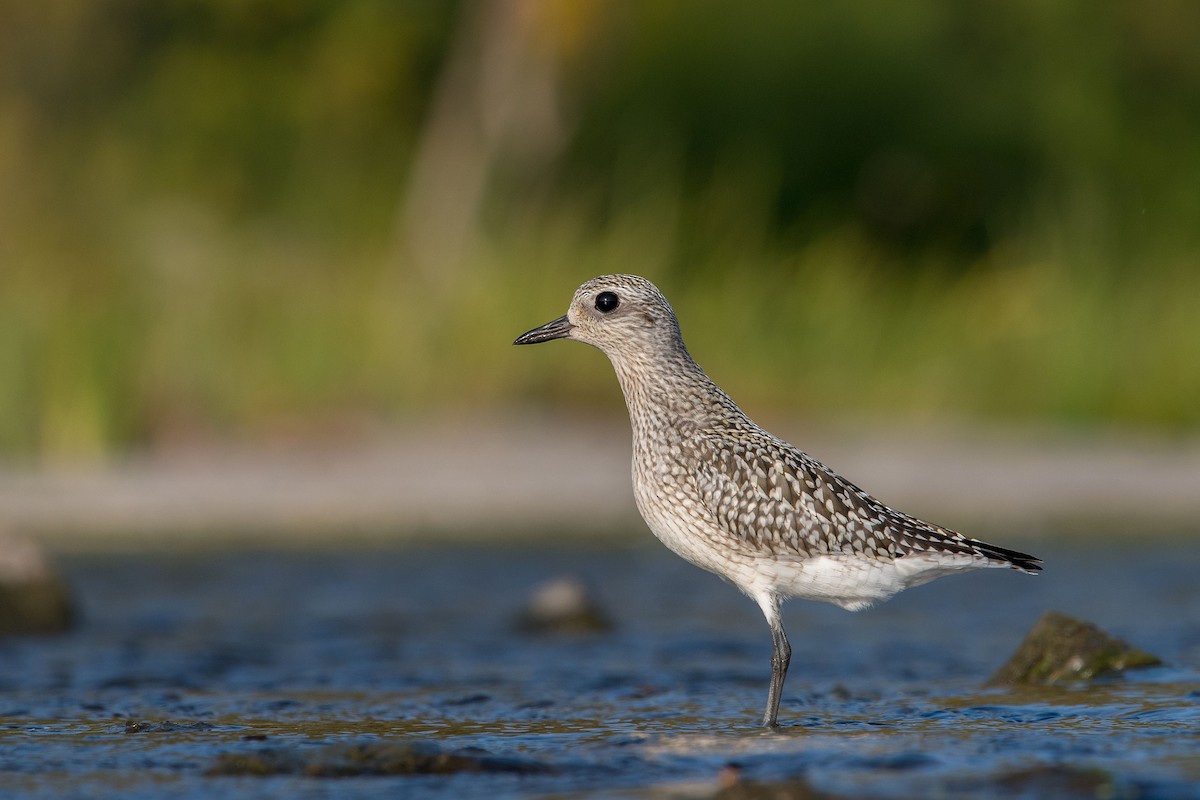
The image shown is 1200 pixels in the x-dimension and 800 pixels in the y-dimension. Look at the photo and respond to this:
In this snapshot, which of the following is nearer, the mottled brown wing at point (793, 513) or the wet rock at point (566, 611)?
the mottled brown wing at point (793, 513)

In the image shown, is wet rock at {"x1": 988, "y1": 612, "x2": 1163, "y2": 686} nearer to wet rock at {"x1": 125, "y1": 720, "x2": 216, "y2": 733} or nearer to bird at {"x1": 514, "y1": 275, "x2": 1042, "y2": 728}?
bird at {"x1": 514, "y1": 275, "x2": 1042, "y2": 728}

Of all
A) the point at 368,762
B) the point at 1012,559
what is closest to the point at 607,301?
the point at 1012,559

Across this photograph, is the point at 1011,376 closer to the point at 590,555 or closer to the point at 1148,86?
the point at 590,555

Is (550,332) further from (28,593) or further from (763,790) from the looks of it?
(28,593)

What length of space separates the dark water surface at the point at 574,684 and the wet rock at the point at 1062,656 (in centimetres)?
18

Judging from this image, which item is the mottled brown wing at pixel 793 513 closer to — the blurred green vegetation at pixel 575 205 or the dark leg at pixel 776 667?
the dark leg at pixel 776 667

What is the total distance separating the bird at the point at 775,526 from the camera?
24.3 feet

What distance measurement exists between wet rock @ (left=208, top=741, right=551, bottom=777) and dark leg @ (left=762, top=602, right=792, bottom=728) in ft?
4.19

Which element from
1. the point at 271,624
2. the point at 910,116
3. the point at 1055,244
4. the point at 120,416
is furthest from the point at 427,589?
the point at 910,116

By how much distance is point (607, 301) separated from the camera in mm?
8086

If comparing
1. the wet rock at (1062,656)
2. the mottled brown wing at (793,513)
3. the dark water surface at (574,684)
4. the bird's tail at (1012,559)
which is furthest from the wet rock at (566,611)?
the bird's tail at (1012,559)

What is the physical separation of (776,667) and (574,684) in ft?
4.43

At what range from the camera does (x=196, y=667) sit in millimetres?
9086

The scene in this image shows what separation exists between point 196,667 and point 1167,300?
16045 millimetres
